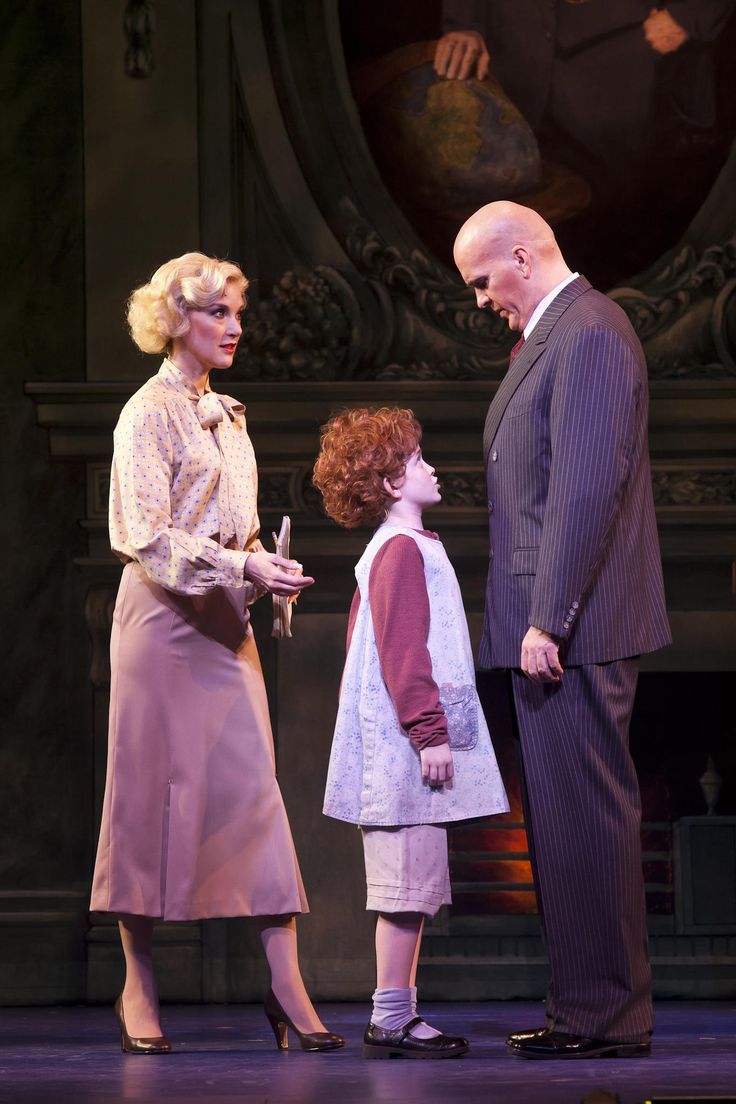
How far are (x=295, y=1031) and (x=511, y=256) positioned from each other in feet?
6.02

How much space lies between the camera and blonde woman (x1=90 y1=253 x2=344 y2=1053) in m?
3.47

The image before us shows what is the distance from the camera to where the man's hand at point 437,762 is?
324 centimetres

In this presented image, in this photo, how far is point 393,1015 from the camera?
331 centimetres

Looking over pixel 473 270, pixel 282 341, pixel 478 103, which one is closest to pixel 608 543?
pixel 473 270

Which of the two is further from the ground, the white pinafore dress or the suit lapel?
the suit lapel

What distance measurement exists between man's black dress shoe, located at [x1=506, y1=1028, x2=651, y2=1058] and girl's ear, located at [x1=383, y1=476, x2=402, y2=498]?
1.21 m

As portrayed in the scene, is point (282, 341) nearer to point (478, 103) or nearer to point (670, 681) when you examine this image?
point (478, 103)

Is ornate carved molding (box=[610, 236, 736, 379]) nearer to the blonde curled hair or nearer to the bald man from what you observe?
the bald man

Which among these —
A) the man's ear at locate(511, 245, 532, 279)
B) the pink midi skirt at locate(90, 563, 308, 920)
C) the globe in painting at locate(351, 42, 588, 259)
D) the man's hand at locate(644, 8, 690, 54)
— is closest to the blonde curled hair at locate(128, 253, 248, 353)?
the pink midi skirt at locate(90, 563, 308, 920)

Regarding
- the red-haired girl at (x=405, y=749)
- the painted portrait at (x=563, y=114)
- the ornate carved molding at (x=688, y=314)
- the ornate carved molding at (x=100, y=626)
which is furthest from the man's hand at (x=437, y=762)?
the painted portrait at (x=563, y=114)

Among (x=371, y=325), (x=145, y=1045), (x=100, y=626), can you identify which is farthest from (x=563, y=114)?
(x=145, y=1045)

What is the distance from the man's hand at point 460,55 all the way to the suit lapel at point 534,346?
5.75ft

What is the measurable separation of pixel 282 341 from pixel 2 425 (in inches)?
36.8

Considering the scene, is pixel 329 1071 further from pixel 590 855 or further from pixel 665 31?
pixel 665 31
